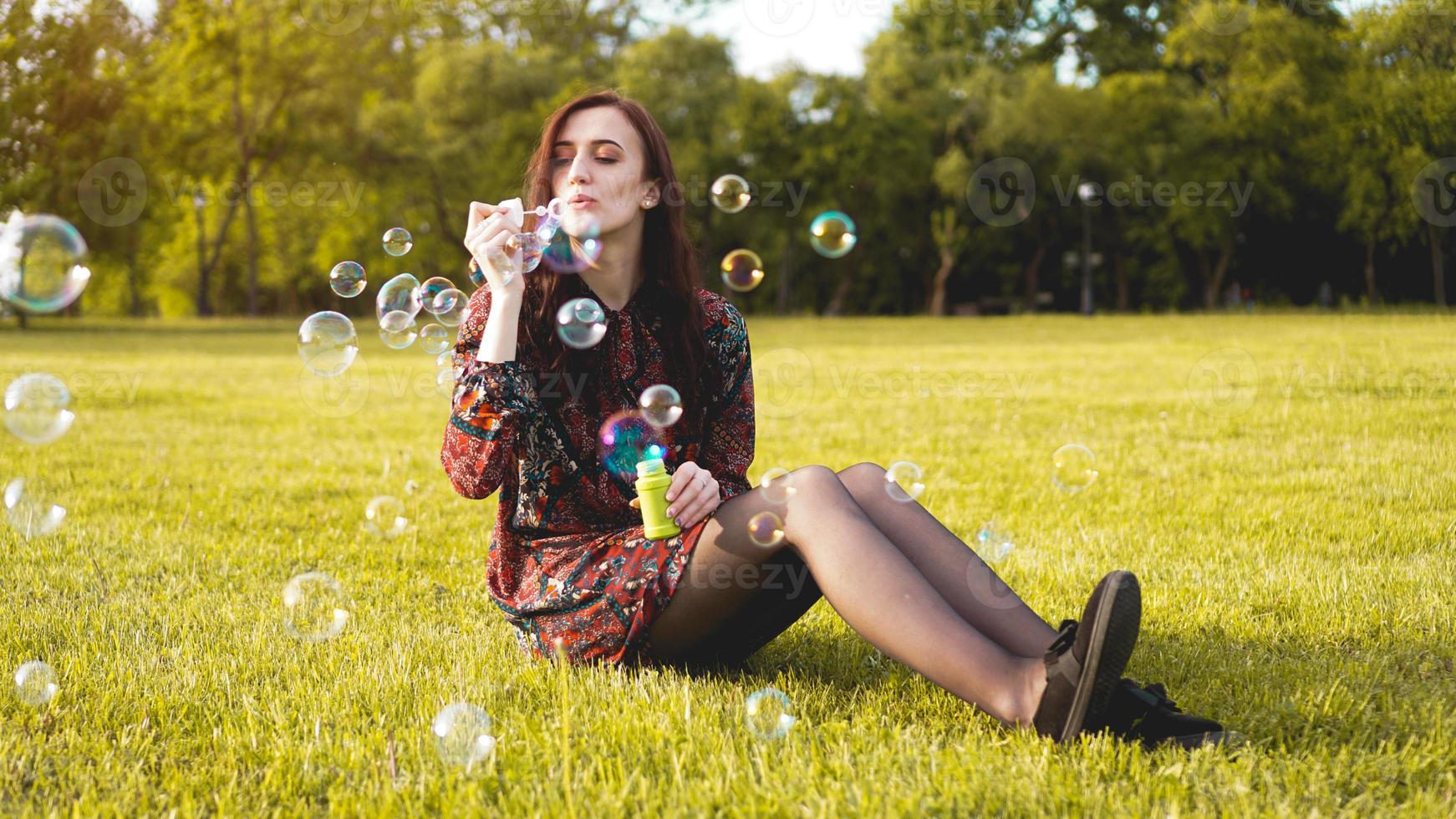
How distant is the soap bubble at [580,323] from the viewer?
3.16 m

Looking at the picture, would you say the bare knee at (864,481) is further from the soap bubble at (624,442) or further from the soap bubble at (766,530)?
the soap bubble at (624,442)

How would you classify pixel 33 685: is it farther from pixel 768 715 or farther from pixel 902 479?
pixel 902 479

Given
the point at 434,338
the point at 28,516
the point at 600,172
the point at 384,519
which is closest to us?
the point at 600,172

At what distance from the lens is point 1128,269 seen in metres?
42.1

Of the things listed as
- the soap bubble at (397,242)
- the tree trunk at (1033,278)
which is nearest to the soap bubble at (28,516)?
the soap bubble at (397,242)

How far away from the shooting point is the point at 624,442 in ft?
10.2

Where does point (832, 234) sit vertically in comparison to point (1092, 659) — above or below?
above

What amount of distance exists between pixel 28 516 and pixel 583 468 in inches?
108

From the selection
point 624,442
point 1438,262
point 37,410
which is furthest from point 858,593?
point 1438,262

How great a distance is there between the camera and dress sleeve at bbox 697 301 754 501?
3.36 meters

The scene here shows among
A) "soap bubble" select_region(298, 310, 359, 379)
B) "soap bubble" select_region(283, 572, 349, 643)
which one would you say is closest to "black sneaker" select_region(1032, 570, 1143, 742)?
"soap bubble" select_region(283, 572, 349, 643)

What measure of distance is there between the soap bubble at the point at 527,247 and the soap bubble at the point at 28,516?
2296mm

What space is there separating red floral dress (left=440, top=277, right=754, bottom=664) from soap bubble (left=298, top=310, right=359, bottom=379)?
1128mm

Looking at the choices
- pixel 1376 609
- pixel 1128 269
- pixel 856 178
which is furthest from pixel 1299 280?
pixel 1376 609
